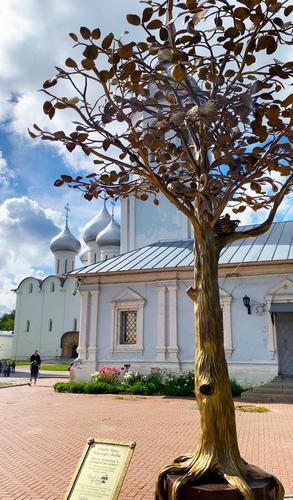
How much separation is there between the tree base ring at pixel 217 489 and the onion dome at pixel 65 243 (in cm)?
4366

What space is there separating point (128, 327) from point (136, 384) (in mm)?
2793

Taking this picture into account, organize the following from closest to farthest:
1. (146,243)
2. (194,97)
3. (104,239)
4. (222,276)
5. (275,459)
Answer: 1. (194,97)
2. (275,459)
3. (222,276)
4. (146,243)
5. (104,239)

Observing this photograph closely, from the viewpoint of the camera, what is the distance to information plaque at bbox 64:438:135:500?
3764 millimetres

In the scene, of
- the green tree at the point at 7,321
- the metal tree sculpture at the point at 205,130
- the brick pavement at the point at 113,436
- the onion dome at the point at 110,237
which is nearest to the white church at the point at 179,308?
the brick pavement at the point at 113,436

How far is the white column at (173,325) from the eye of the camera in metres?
16.8

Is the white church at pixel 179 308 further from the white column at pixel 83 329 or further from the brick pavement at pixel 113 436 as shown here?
the brick pavement at pixel 113 436

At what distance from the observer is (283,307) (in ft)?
50.4

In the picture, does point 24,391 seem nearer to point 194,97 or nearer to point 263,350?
point 263,350

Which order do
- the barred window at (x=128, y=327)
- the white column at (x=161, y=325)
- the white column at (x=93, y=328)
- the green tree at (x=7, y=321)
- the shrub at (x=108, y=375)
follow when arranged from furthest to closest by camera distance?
the green tree at (x=7, y=321) → the white column at (x=93, y=328) → the barred window at (x=128, y=327) → the shrub at (x=108, y=375) → the white column at (x=161, y=325)

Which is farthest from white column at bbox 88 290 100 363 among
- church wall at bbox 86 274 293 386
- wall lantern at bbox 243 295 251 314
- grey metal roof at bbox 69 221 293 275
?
wall lantern at bbox 243 295 251 314

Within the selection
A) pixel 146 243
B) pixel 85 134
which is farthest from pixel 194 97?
pixel 146 243

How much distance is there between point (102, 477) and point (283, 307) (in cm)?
1268

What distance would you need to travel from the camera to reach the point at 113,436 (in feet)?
28.6

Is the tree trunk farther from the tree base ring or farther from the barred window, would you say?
the barred window
